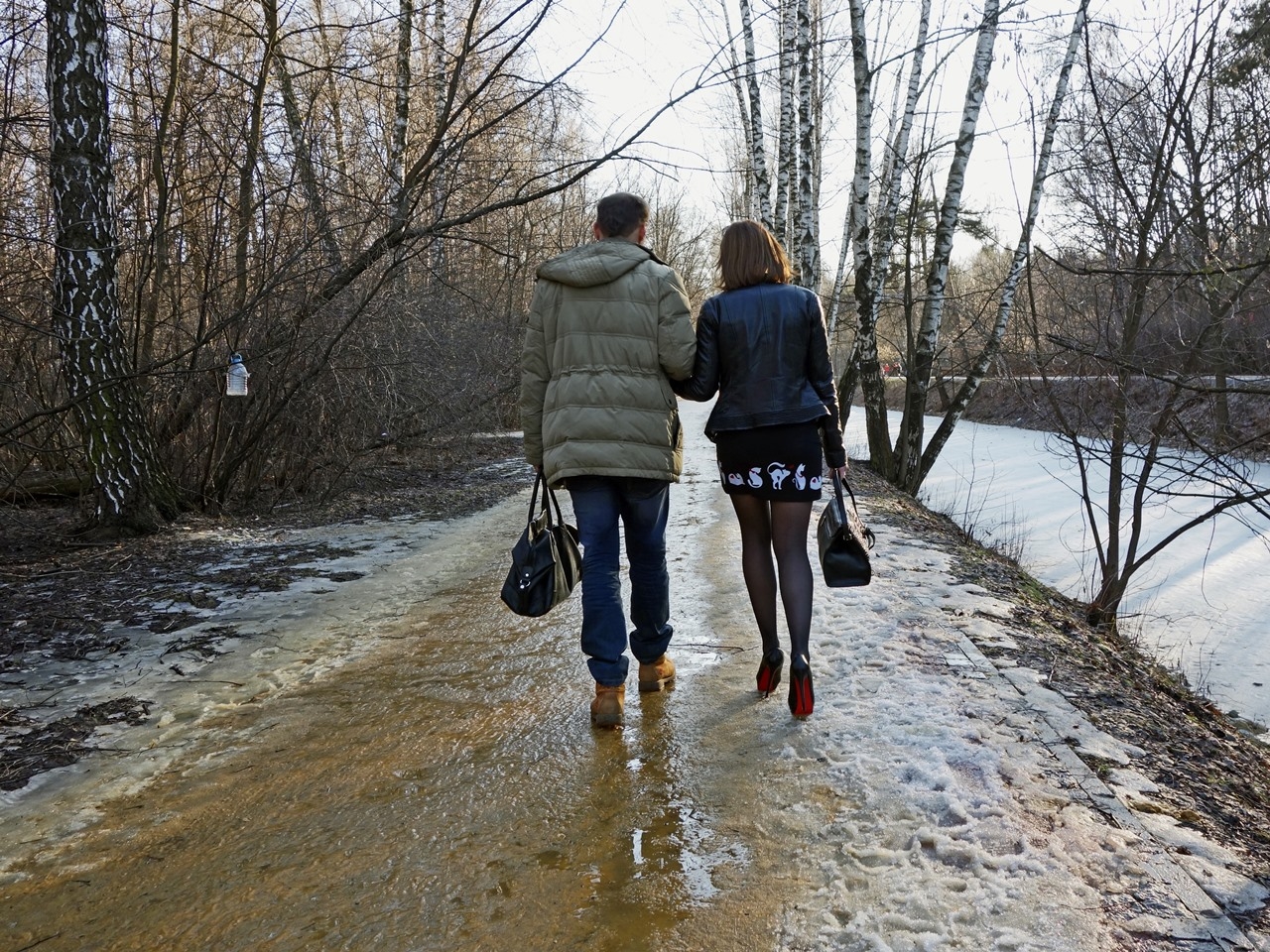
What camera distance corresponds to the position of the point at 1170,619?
769 centimetres

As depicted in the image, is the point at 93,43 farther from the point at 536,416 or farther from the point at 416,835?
the point at 416,835

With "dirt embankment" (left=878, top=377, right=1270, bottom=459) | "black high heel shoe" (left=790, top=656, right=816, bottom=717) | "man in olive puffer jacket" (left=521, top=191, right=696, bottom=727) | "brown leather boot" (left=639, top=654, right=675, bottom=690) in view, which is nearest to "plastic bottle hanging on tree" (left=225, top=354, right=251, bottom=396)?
"man in olive puffer jacket" (left=521, top=191, right=696, bottom=727)

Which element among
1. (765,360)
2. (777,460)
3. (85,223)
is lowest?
(777,460)

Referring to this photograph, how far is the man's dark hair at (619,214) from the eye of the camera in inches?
135

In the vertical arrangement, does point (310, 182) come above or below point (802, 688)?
above

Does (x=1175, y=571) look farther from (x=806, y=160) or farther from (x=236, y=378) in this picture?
(x=236, y=378)

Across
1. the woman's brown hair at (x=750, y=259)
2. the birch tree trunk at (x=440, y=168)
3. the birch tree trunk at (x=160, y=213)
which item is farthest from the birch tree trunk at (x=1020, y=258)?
the birch tree trunk at (x=160, y=213)

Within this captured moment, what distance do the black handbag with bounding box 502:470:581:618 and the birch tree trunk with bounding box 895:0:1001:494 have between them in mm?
8563

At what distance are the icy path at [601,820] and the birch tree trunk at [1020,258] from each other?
672 cm

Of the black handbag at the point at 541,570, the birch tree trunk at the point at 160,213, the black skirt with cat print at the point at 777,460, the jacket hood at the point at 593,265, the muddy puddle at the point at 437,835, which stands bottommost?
the muddy puddle at the point at 437,835

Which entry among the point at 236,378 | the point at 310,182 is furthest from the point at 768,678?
the point at 310,182

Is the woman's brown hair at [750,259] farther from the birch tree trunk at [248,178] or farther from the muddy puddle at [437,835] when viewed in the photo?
the birch tree trunk at [248,178]

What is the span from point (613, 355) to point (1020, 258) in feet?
30.8

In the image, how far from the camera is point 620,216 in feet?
11.3
